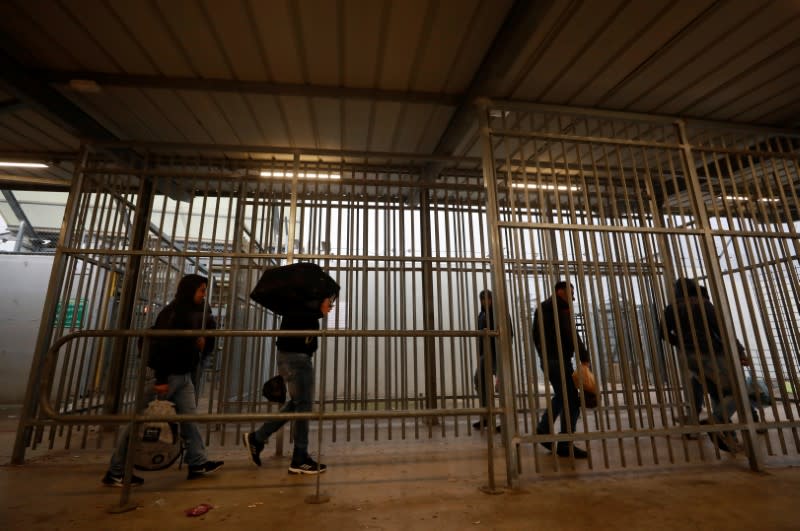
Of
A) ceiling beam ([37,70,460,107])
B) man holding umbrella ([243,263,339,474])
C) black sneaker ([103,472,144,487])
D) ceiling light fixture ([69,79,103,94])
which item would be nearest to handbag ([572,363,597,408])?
man holding umbrella ([243,263,339,474])

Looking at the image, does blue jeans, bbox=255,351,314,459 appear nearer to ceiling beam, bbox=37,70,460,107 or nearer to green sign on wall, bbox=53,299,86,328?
green sign on wall, bbox=53,299,86,328

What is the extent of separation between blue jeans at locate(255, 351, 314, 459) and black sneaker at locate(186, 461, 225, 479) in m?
0.35

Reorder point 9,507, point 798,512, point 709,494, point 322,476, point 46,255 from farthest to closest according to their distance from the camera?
point 46,255 → point 322,476 → point 709,494 → point 9,507 → point 798,512

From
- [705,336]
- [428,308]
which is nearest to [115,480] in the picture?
[428,308]

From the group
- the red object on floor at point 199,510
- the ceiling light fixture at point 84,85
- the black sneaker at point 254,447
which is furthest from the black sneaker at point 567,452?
the ceiling light fixture at point 84,85

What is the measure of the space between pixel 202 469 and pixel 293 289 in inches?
59.5

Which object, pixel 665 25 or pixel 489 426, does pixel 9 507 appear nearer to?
pixel 489 426

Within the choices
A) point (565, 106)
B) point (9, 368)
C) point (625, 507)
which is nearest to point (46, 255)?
point (9, 368)

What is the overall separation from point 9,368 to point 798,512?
406 inches

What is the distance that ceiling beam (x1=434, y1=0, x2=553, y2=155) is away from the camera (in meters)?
2.66

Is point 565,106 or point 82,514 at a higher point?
point 565,106

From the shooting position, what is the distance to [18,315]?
6980mm

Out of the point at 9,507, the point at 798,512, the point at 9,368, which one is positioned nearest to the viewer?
the point at 798,512

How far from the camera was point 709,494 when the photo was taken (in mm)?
2447
